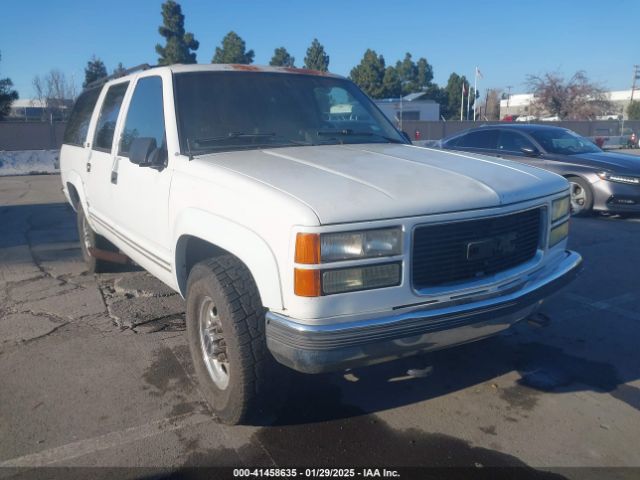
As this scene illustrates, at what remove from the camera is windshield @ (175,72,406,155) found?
3.75m

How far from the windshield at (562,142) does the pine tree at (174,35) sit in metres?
32.1

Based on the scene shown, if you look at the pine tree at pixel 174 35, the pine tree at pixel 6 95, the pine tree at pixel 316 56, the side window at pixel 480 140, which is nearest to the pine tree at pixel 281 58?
the pine tree at pixel 316 56

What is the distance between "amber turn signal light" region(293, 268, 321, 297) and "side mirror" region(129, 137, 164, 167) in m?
1.60

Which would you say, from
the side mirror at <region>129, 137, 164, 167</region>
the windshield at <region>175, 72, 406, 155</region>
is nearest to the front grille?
the windshield at <region>175, 72, 406, 155</region>

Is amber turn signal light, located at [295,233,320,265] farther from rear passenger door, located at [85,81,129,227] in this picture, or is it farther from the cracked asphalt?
rear passenger door, located at [85,81,129,227]

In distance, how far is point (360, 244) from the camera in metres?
2.56

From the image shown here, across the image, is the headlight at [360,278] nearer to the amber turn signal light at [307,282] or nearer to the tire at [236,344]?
the amber turn signal light at [307,282]

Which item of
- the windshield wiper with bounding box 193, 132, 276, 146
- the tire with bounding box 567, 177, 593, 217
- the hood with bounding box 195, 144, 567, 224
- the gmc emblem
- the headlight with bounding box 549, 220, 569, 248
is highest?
the windshield wiper with bounding box 193, 132, 276, 146

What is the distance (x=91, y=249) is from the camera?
5938 millimetres

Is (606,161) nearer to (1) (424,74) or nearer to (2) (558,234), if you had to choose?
(2) (558,234)

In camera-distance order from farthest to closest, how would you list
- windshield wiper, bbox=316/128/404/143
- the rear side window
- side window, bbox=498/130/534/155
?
side window, bbox=498/130/534/155, the rear side window, windshield wiper, bbox=316/128/404/143

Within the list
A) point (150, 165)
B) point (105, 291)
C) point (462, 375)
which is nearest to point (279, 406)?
point (462, 375)

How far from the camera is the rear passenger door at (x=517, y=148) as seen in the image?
9.47 meters

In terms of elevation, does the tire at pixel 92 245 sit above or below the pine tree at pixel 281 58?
below
